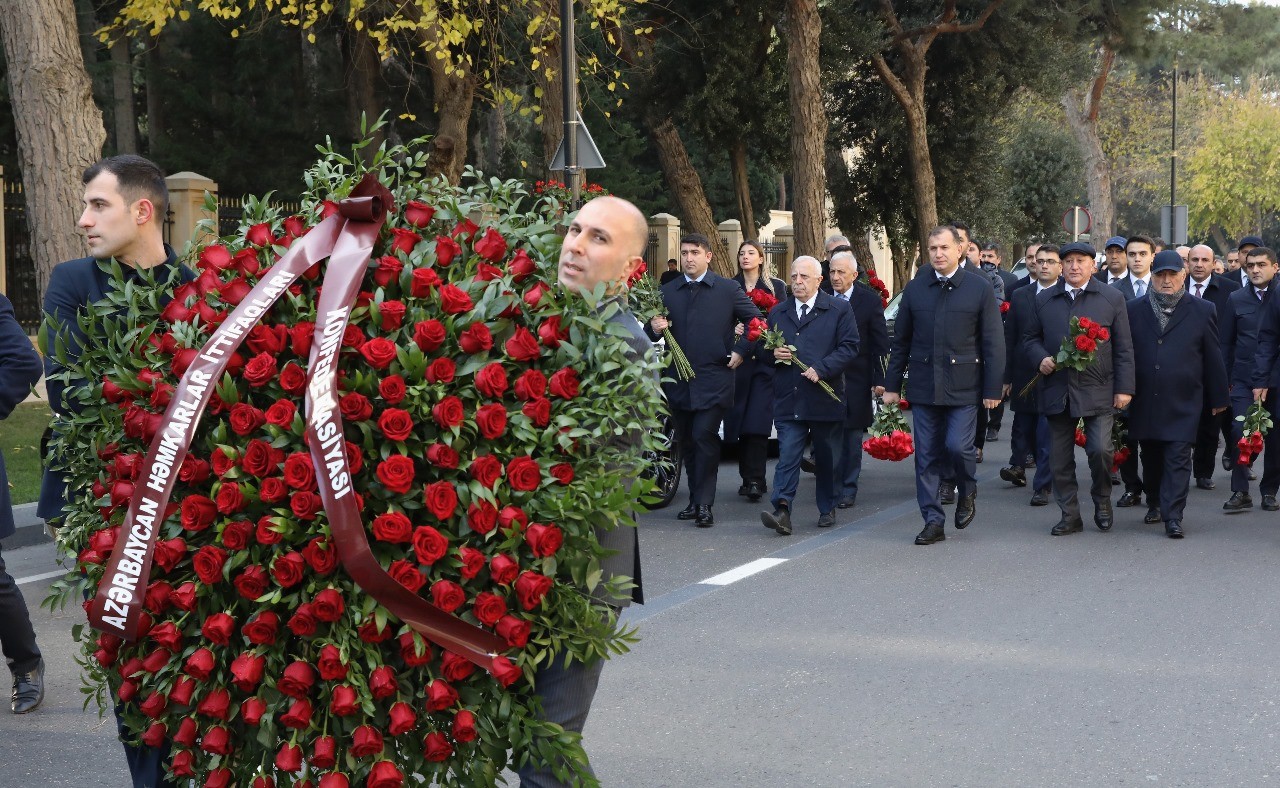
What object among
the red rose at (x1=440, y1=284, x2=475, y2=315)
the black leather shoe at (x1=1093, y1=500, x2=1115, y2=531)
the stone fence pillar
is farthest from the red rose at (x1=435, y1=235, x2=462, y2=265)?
the stone fence pillar

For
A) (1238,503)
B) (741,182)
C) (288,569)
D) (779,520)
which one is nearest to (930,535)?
(779,520)

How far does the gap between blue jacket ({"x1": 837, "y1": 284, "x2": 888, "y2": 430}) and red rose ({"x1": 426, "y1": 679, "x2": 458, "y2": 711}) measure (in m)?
8.50

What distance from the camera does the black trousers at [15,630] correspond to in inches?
219

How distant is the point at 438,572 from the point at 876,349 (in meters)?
8.89

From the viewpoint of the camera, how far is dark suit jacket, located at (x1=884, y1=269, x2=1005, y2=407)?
9633mm

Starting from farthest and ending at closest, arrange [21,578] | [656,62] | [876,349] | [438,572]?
[656,62] < [876,349] < [21,578] < [438,572]

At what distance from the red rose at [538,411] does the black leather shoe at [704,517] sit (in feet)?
23.7

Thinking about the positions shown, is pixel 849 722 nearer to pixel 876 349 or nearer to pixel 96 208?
pixel 96 208

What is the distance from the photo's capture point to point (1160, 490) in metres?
10.3

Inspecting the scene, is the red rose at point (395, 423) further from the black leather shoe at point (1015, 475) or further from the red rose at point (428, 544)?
the black leather shoe at point (1015, 475)

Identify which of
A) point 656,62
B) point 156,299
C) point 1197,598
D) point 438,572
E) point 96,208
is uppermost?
point 656,62

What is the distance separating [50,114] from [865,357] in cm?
703

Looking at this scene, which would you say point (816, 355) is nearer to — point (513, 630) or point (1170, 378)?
point (1170, 378)

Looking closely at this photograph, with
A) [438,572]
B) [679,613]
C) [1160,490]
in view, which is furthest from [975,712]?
[1160,490]
